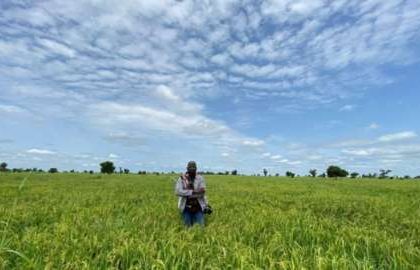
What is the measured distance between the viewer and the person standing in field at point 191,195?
14.3 metres

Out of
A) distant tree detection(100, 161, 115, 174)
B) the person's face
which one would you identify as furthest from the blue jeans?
distant tree detection(100, 161, 115, 174)

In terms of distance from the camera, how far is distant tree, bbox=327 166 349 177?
327 ft

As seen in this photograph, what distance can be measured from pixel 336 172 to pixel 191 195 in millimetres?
91107

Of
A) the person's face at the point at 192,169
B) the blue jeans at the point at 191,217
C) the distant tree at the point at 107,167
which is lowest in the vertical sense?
the blue jeans at the point at 191,217

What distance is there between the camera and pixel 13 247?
8.46m

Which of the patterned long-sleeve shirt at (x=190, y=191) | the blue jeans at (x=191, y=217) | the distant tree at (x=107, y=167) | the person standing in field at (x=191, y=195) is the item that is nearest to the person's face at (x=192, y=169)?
the person standing in field at (x=191, y=195)

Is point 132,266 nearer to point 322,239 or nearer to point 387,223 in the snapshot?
point 322,239

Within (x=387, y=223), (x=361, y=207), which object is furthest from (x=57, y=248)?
(x=361, y=207)

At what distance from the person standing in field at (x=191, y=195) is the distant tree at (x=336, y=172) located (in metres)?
90.0

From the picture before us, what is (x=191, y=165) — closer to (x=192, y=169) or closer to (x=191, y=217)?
(x=192, y=169)

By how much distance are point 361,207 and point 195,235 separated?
519 inches

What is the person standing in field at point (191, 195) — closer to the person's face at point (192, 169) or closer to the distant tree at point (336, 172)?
the person's face at point (192, 169)

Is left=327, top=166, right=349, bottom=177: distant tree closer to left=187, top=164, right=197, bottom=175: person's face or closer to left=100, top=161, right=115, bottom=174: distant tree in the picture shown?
left=100, top=161, right=115, bottom=174: distant tree

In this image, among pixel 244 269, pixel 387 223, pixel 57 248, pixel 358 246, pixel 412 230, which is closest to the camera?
pixel 244 269
